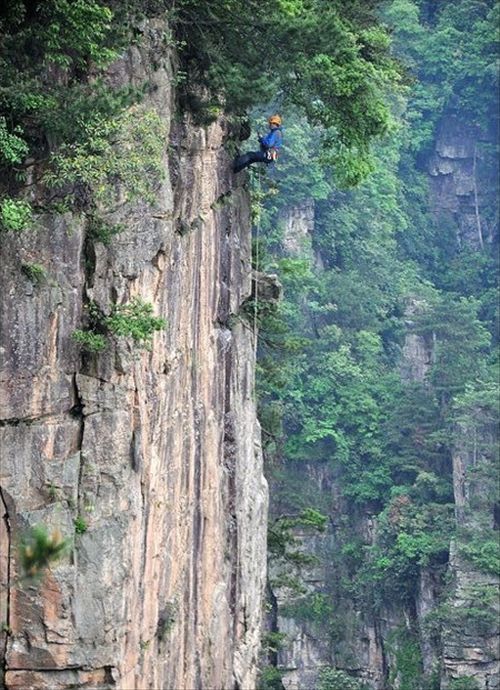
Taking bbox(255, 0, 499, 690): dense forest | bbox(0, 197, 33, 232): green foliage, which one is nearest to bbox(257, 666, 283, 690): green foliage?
bbox(255, 0, 499, 690): dense forest

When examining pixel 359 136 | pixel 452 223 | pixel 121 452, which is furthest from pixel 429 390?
pixel 121 452

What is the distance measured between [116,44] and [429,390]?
26.5 m

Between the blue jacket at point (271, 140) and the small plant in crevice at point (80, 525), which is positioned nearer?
the small plant in crevice at point (80, 525)

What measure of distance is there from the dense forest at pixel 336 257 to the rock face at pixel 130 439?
123 mm

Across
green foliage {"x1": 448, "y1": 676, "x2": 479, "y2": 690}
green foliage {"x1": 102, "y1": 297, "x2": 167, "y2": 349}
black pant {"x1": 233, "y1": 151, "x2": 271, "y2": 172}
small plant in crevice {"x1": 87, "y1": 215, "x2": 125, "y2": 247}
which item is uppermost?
black pant {"x1": 233, "y1": 151, "x2": 271, "y2": 172}

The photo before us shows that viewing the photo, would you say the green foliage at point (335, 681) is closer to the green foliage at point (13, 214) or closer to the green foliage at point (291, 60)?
the green foliage at point (291, 60)

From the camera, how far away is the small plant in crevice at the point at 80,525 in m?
12.0

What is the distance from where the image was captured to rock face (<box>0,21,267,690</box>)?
1173 centimetres

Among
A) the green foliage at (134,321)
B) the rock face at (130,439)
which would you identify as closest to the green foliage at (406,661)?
the rock face at (130,439)

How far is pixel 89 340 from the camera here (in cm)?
1210

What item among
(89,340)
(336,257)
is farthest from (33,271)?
(336,257)

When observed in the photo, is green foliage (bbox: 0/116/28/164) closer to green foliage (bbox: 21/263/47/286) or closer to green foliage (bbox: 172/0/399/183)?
green foliage (bbox: 21/263/47/286)

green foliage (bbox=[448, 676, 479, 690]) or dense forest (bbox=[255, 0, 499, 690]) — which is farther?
dense forest (bbox=[255, 0, 499, 690])

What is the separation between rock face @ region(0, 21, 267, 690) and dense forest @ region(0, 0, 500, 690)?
4.8 inches
